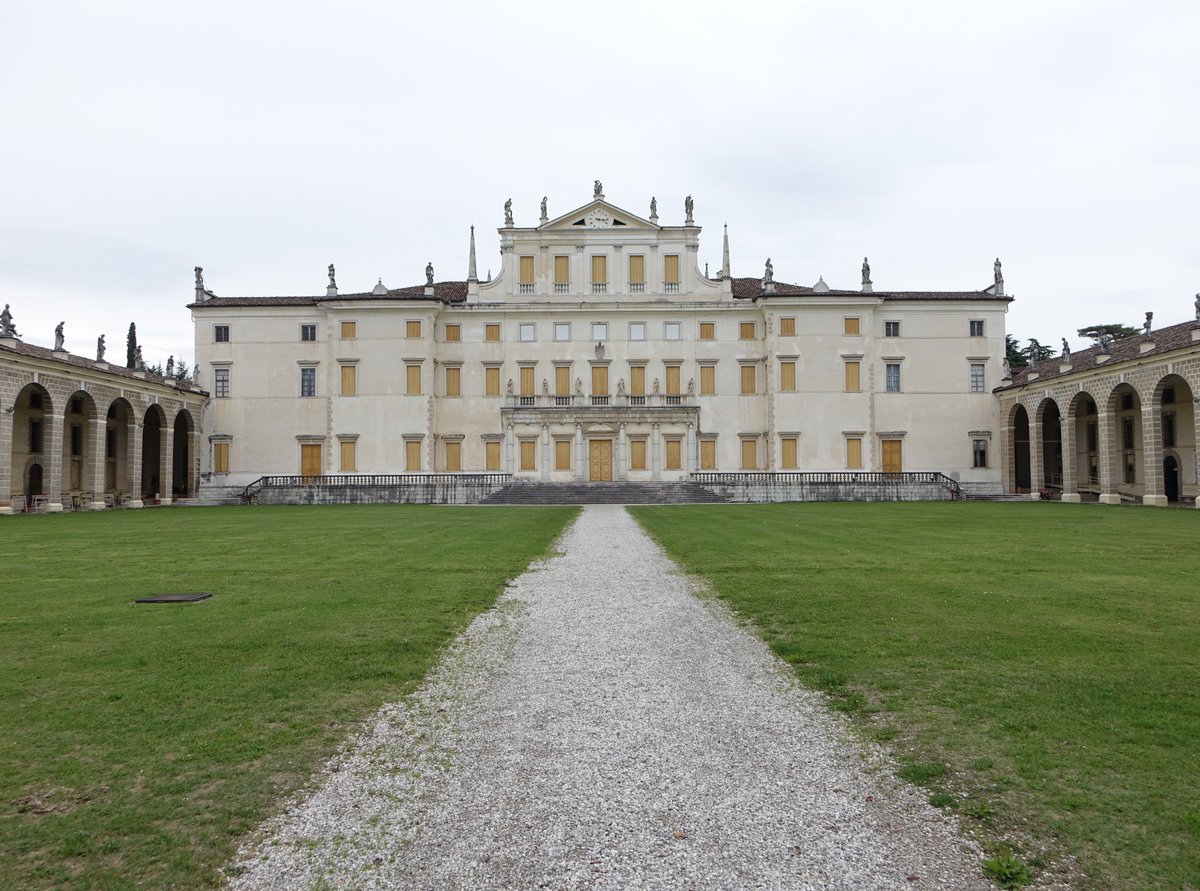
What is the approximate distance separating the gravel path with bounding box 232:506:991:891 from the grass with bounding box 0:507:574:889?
16.5 inches

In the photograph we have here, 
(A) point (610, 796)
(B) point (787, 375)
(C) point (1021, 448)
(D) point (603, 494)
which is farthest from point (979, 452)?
(A) point (610, 796)

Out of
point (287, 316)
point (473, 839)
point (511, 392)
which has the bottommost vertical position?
point (473, 839)

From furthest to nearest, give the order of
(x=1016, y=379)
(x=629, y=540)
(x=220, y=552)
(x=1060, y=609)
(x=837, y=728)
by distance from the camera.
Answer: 1. (x=1016, y=379)
2. (x=629, y=540)
3. (x=220, y=552)
4. (x=1060, y=609)
5. (x=837, y=728)

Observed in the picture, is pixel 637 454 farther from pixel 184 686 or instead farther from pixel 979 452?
pixel 184 686

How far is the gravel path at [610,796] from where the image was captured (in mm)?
3652

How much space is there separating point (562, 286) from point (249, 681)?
4377 cm

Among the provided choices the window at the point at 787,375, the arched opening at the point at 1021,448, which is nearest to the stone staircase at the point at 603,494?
the window at the point at 787,375

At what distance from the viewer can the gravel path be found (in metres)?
3.65

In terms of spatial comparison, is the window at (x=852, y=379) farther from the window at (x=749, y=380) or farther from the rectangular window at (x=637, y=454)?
the rectangular window at (x=637, y=454)

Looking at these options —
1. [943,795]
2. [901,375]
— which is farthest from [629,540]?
[901,375]

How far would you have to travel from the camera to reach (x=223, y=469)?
158 feet

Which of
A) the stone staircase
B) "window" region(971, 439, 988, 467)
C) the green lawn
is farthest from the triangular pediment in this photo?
the green lawn

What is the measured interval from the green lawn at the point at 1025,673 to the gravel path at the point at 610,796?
1.59 ft

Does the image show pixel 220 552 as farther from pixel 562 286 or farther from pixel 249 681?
pixel 562 286
